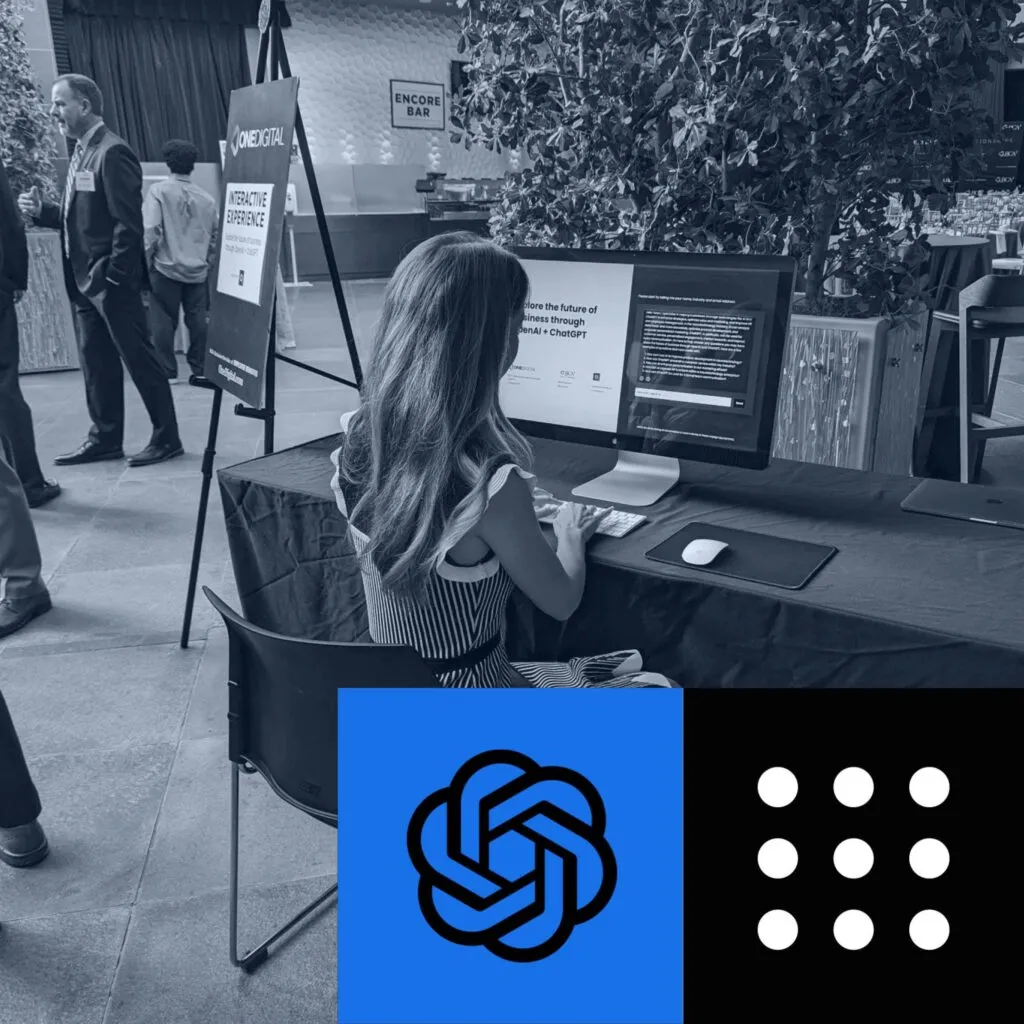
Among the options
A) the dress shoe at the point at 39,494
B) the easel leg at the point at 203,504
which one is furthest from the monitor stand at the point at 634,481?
the dress shoe at the point at 39,494

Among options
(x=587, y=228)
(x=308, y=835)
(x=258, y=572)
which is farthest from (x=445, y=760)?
(x=587, y=228)

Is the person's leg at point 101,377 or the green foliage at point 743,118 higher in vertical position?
the green foliage at point 743,118

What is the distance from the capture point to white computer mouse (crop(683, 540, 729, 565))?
1.30 m

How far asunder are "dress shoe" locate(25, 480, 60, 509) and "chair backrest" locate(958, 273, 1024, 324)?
3.36 meters

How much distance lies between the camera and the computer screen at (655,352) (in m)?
1.43

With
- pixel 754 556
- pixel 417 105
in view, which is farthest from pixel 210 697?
pixel 417 105

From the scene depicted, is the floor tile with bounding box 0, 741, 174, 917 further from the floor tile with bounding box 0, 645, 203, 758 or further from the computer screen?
the computer screen

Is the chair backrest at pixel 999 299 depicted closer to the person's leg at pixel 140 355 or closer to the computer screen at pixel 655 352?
the computer screen at pixel 655 352

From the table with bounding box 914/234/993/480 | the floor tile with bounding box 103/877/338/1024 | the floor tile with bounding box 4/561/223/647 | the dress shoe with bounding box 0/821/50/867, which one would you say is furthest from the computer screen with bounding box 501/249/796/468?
the table with bounding box 914/234/993/480

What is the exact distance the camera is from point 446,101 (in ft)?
35.5

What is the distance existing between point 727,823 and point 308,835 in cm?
114

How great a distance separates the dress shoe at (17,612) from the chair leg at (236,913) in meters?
1.45

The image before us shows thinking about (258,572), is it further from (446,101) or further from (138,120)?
(446,101)

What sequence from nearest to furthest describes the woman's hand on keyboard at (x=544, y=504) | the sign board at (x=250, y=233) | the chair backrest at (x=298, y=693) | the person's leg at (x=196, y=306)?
the chair backrest at (x=298, y=693), the woman's hand on keyboard at (x=544, y=504), the sign board at (x=250, y=233), the person's leg at (x=196, y=306)
